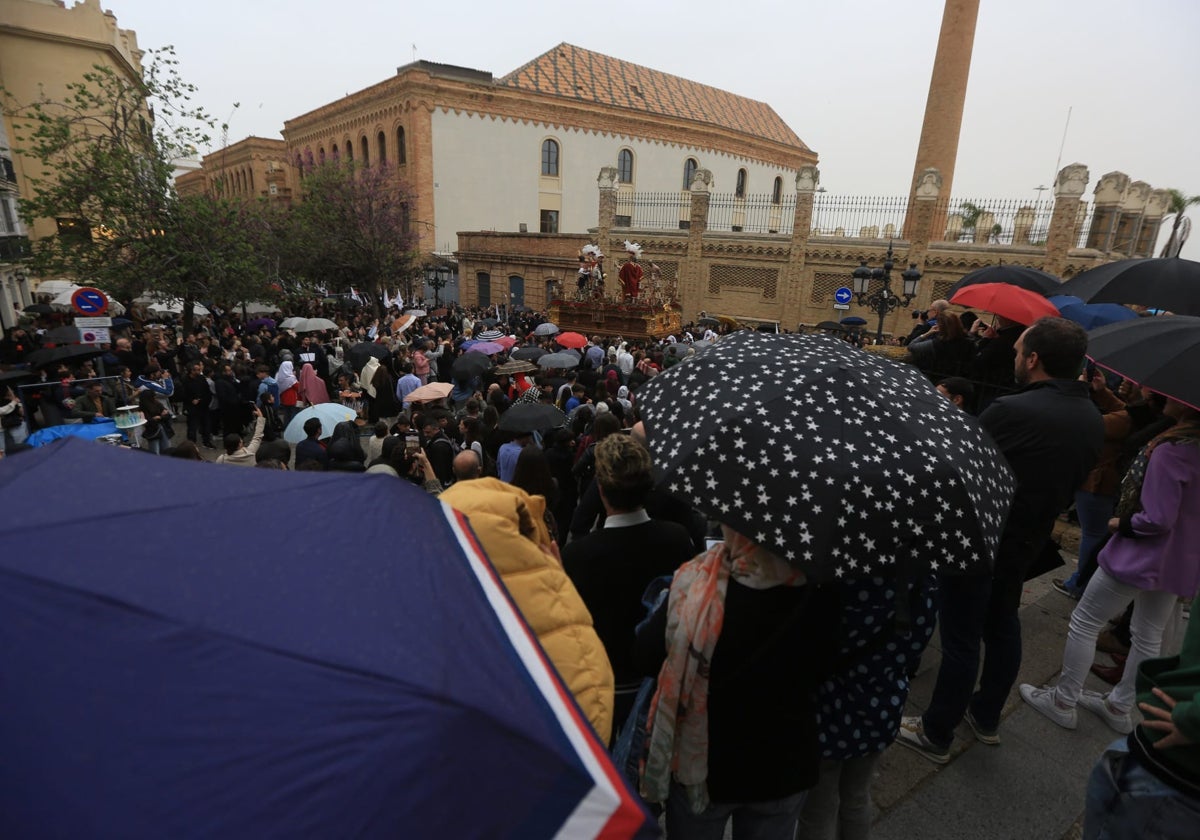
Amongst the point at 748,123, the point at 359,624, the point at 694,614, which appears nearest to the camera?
the point at 359,624

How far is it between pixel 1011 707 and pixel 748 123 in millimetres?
55853

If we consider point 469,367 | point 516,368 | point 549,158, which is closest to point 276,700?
point 469,367

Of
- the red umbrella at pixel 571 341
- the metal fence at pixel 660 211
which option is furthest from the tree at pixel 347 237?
the red umbrella at pixel 571 341

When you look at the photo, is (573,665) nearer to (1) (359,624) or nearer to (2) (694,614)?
(2) (694,614)

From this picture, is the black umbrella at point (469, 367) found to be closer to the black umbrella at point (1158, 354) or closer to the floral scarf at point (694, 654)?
the black umbrella at point (1158, 354)

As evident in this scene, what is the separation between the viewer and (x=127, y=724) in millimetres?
958

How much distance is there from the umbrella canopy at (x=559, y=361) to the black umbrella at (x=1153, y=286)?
7473 mm

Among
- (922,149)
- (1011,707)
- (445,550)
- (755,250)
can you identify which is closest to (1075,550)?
(1011,707)

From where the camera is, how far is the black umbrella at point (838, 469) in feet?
5.65

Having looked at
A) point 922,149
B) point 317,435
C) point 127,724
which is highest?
point 922,149

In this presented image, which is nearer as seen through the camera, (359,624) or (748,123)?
(359,624)

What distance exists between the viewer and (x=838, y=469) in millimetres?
1771

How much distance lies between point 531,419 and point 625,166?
1543 inches

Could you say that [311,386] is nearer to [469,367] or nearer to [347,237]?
[469,367]
